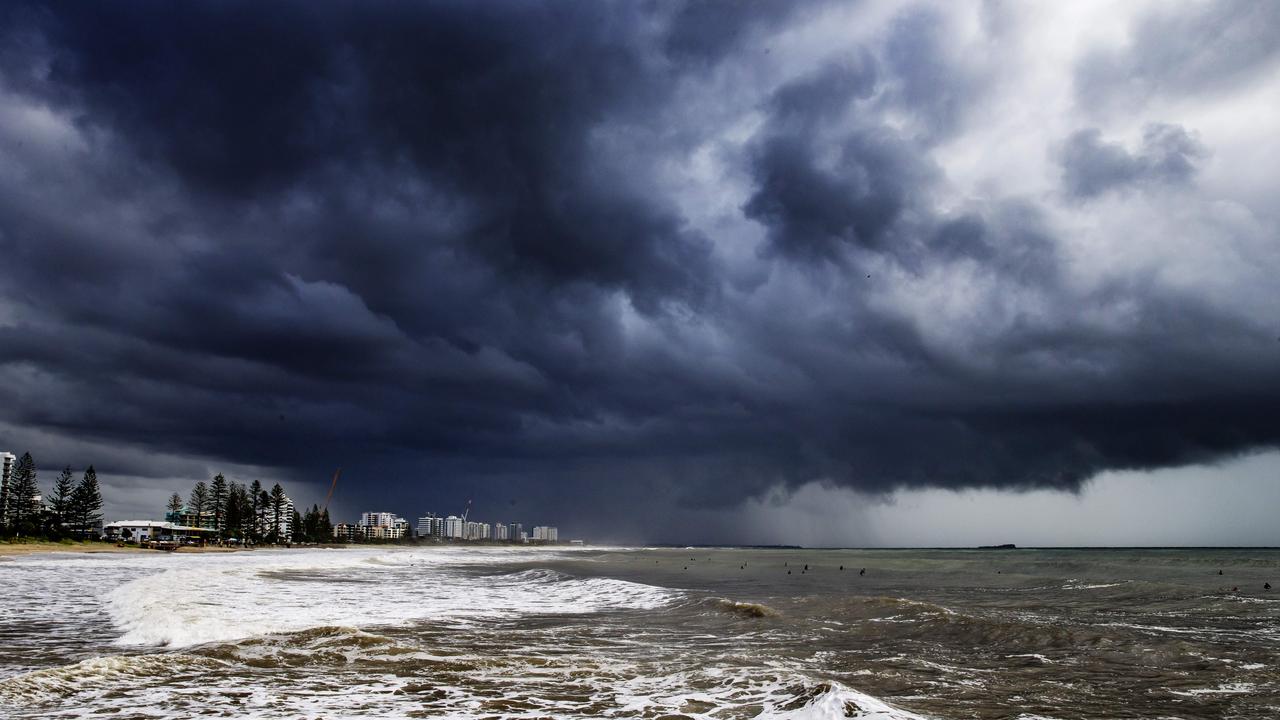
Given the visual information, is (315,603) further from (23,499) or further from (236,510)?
(236,510)

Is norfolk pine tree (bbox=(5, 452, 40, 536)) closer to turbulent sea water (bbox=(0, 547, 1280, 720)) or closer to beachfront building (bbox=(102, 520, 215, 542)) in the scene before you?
beachfront building (bbox=(102, 520, 215, 542))

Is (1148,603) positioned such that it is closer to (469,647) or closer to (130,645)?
(469,647)

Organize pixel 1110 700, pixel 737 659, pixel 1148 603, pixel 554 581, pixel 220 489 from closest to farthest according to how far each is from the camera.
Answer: pixel 1110 700 < pixel 737 659 < pixel 1148 603 < pixel 554 581 < pixel 220 489

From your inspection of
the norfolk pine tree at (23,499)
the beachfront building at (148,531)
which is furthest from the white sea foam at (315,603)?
the beachfront building at (148,531)

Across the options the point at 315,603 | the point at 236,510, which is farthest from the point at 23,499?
the point at 315,603

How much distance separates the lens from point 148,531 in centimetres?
13925

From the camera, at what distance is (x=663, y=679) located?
12.0 m

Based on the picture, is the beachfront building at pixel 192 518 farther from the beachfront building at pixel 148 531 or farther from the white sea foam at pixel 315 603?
the white sea foam at pixel 315 603

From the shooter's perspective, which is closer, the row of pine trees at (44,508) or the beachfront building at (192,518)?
the row of pine trees at (44,508)

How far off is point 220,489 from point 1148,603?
163 meters

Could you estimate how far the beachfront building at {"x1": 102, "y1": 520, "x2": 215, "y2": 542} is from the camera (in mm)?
128625

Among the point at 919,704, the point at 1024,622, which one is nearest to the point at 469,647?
the point at 919,704

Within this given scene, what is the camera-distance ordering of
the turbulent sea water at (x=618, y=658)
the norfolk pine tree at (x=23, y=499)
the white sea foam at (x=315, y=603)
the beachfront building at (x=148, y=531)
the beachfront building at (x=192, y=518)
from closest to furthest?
the turbulent sea water at (x=618, y=658)
the white sea foam at (x=315, y=603)
the norfolk pine tree at (x=23, y=499)
the beachfront building at (x=148, y=531)
the beachfront building at (x=192, y=518)

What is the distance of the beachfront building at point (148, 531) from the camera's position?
422 feet
